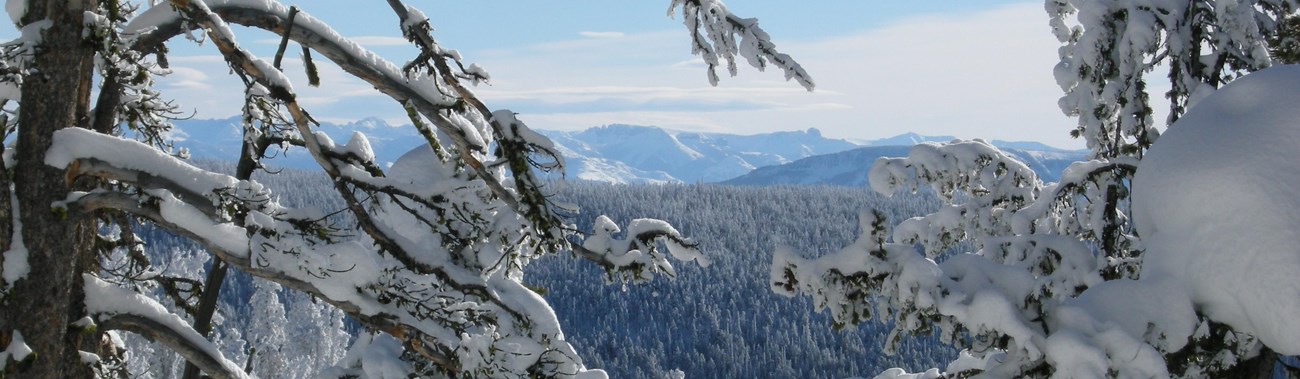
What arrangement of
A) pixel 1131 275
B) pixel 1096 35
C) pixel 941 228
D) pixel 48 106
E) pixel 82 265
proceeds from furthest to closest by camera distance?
pixel 941 228 < pixel 1131 275 < pixel 1096 35 < pixel 82 265 < pixel 48 106

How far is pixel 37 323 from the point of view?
14.0 feet

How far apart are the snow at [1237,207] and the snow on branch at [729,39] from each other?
1825 millimetres

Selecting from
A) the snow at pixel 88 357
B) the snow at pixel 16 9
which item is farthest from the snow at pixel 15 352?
the snow at pixel 16 9

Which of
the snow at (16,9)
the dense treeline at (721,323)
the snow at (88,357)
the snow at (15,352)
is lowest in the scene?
the dense treeline at (721,323)

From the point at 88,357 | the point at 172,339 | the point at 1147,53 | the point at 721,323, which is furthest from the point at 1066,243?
the point at 721,323

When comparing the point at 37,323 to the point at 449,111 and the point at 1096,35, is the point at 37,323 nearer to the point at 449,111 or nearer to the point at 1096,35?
the point at 449,111

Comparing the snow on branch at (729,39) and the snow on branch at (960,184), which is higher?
the snow on branch at (729,39)

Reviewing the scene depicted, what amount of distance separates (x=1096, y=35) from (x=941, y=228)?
258cm

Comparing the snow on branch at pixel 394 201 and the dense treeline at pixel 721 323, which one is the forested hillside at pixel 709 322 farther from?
the snow on branch at pixel 394 201

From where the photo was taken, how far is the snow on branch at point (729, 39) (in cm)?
489

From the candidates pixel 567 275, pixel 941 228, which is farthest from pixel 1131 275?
pixel 567 275

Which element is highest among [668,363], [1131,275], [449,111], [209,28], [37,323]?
[209,28]

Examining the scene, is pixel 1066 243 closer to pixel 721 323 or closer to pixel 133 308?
pixel 133 308

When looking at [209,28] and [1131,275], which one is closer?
[209,28]
